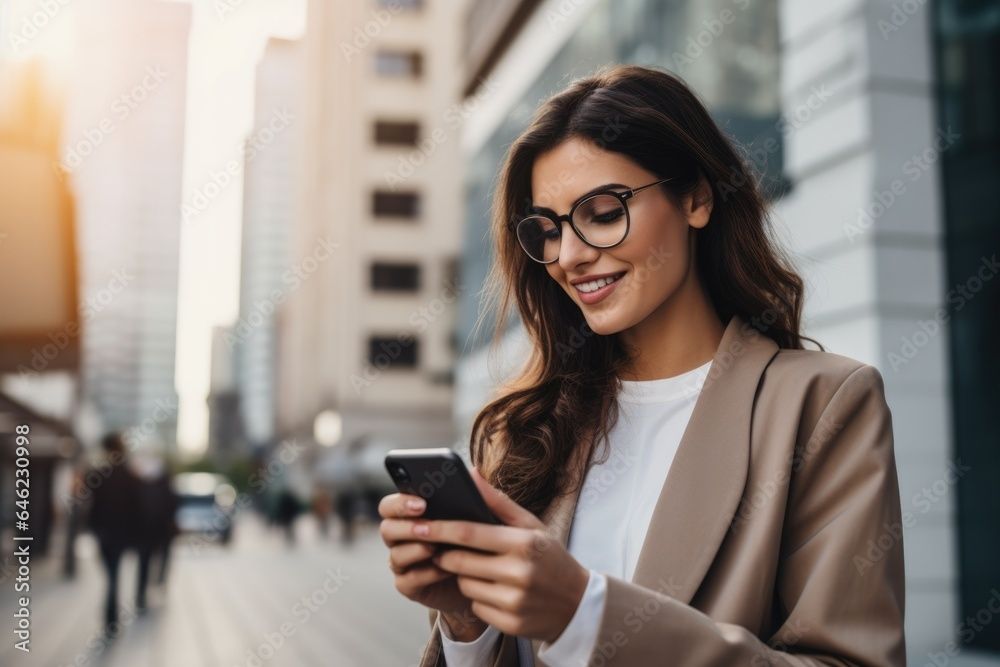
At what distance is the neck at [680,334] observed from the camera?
2.08m

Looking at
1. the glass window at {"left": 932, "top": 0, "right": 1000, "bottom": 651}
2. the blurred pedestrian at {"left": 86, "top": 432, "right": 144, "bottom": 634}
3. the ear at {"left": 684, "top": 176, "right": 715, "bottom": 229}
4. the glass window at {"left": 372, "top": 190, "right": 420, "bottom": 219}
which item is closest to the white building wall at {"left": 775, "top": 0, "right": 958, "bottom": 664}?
the glass window at {"left": 932, "top": 0, "right": 1000, "bottom": 651}

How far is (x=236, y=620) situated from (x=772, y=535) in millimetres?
10911

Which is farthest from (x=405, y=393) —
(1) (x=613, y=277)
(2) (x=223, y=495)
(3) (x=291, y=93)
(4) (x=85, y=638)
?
(3) (x=291, y=93)

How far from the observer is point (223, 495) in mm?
36750

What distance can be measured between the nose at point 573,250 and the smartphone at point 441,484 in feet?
1.87

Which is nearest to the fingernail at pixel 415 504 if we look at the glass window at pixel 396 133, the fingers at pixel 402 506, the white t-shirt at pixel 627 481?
the fingers at pixel 402 506

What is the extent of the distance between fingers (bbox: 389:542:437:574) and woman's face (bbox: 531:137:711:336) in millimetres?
620

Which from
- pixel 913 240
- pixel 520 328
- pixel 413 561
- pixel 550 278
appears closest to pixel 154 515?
pixel 520 328

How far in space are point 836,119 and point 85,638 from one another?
8.86m

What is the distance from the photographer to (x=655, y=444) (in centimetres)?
204

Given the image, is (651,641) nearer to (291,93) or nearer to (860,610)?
(860,610)

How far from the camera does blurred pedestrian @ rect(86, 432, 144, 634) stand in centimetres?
1060

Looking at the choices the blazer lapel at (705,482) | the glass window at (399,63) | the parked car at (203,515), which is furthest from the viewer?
the glass window at (399,63)

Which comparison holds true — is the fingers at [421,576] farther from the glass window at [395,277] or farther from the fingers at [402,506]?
the glass window at [395,277]
